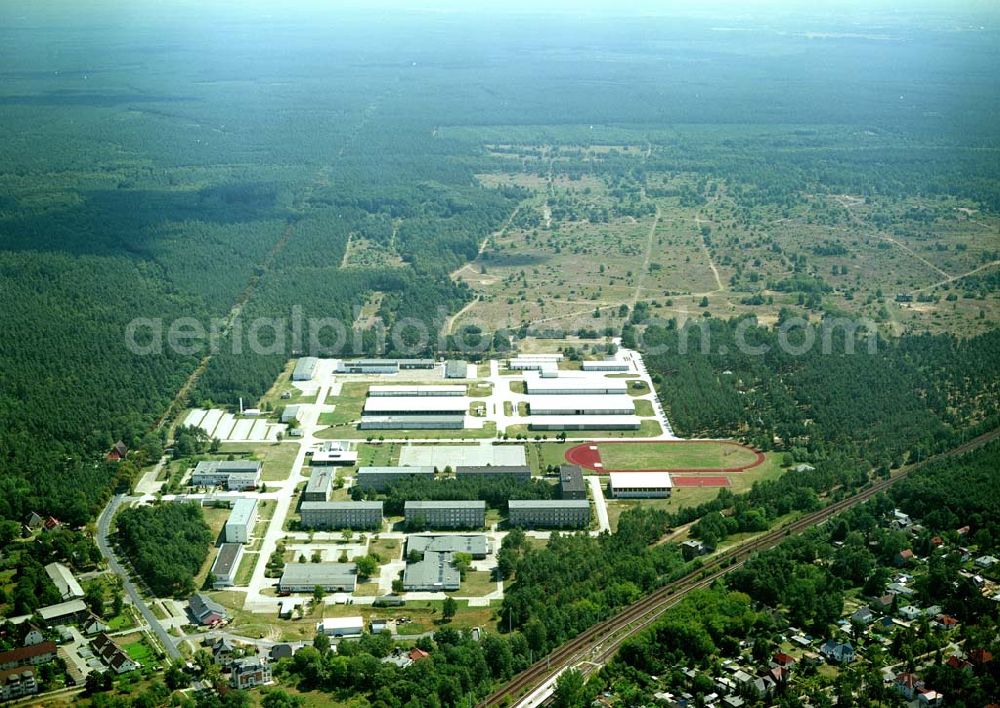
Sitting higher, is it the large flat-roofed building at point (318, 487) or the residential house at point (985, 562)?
the residential house at point (985, 562)

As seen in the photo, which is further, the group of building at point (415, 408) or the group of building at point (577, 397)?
the group of building at point (577, 397)

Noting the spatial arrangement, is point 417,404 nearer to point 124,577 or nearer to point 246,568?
point 246,568

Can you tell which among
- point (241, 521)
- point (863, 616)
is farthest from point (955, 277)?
point (241, 521)

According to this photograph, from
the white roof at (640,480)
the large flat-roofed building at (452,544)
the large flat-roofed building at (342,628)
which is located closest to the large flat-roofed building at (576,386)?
the white roof at (640,480)

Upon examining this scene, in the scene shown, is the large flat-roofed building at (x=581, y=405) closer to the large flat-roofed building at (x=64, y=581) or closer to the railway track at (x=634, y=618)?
the railway track at (x=634, y=618)

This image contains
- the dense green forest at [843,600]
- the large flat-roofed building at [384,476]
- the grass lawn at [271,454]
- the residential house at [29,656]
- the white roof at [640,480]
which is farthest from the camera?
the grass lawn at [271,454]

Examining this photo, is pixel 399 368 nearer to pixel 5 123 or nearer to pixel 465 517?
pixel 465 517

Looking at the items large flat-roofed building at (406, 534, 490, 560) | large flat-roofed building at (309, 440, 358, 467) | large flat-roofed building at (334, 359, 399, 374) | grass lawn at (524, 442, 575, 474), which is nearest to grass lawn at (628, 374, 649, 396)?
grass lawn at (524, 442, 575, 474)

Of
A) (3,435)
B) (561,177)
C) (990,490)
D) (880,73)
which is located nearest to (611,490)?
(990,490)
